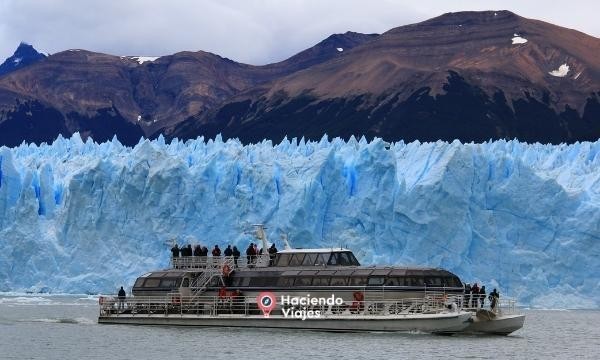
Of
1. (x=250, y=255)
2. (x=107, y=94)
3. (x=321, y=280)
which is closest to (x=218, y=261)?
(x=250, y=255)

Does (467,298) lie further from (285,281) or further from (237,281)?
(237,281)

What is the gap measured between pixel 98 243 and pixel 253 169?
942 centimetres

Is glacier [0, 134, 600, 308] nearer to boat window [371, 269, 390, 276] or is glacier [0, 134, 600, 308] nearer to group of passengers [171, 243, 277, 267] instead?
group of passengers [171, 243, 277, 267]

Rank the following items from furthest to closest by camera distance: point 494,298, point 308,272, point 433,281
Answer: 1. point 308,272
2. point 494,298
3. point 433,281

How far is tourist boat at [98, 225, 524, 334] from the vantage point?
40906 mm

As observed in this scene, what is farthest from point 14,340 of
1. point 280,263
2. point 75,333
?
point 280,263

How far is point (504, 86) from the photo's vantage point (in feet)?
Answer: 429

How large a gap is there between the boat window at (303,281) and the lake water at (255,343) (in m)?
1.78

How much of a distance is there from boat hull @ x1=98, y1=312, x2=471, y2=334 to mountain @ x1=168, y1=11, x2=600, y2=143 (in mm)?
82532

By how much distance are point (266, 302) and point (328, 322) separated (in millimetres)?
2682

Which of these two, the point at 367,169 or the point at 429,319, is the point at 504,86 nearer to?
the point at 367,169

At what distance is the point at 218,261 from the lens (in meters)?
46.0

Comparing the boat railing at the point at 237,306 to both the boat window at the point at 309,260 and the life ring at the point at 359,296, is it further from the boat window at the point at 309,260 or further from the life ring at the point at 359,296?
the boat window at the point at 309,260

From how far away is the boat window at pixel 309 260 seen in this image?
4381 centimetres
